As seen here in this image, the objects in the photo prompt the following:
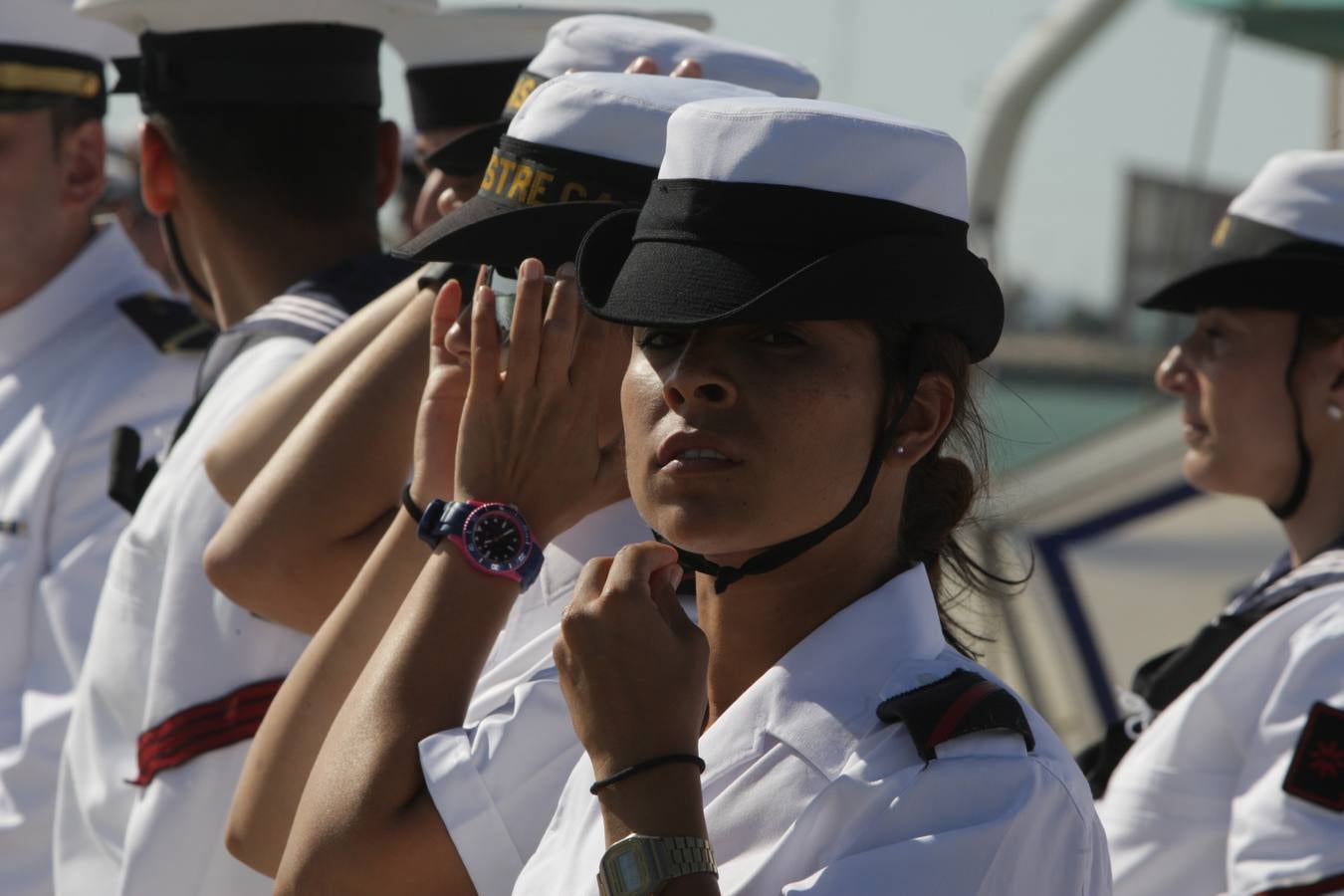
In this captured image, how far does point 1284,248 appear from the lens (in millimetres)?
3307

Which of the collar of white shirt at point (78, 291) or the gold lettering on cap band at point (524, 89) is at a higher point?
the gold lettering on cap band at point (524, 89)

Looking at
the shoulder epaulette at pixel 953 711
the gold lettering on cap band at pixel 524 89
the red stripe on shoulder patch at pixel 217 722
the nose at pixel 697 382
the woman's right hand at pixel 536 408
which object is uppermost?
the gold lettering on cap band at pixel 524 89

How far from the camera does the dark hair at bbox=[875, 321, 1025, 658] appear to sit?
1810 mm

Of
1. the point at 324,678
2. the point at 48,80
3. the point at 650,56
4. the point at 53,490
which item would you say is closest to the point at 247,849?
the point at 324,678

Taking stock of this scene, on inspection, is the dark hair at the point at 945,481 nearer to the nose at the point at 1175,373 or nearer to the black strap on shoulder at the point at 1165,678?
the black strap on shoulder at the point at 1165,678

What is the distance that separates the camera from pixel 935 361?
182 centimetres

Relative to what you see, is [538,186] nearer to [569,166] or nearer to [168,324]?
[569,166]

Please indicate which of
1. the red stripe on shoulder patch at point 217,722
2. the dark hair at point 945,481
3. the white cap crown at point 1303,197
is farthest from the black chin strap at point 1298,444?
the red stripe on shoulder patch at point 217,722

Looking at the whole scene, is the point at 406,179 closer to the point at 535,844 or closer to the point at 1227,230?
the point at 1227,230

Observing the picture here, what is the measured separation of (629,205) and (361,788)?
0.77 meters

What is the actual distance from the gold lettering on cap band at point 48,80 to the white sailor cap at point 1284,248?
249 centimetres

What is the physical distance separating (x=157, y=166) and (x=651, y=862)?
2175mm

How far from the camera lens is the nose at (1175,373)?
11.1ft

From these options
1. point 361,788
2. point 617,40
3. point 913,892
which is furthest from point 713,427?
point 617,40
